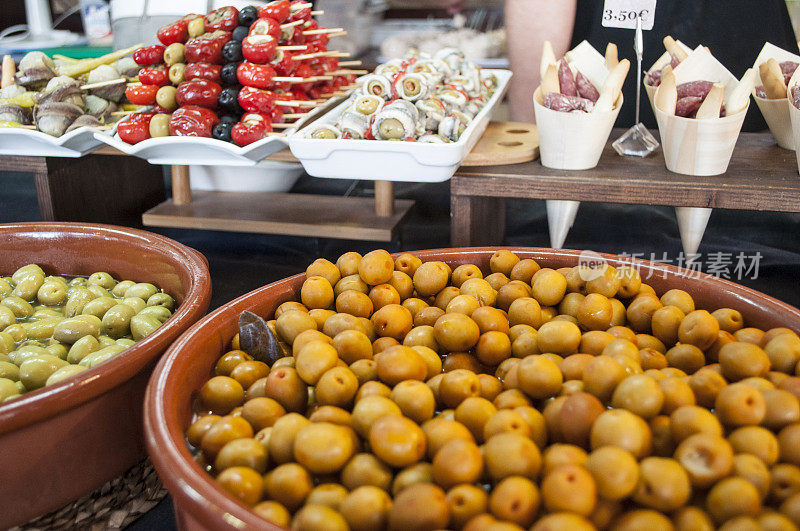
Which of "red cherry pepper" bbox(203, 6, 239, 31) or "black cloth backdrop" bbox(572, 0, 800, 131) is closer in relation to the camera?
"red cherry pepper" bbox(203, 6, 239, 31)

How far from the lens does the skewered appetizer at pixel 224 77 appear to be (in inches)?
62.3

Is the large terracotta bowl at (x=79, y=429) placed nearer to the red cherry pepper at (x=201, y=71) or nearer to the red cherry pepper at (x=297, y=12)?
the red cherry pepper at (x=201, y=71)

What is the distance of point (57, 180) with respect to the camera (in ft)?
5.90

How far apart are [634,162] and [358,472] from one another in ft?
3.55

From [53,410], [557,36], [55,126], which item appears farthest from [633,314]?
[55,126]

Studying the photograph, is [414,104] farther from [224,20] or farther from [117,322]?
[117,322]

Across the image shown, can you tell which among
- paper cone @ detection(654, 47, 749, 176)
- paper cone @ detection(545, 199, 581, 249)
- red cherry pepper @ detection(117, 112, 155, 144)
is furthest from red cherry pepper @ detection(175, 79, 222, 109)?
paper cone @ detection(654, 47, 749, 176)

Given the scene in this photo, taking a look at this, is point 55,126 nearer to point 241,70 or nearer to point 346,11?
point 241,70

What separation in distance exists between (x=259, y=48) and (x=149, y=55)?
32 cm

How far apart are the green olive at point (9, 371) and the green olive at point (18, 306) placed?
0.24m

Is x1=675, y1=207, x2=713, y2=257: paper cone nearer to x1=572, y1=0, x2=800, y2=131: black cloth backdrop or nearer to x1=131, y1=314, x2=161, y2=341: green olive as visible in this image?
x1=572, y1=0, x2=800, y2=131: black cloth backdrop

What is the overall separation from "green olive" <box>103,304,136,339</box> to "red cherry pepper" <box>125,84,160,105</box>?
748mm

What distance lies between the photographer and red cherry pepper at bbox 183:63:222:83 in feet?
5.53

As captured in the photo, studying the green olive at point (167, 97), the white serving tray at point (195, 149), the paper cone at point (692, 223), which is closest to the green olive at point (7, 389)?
the white serving tray at point (195, 149)
